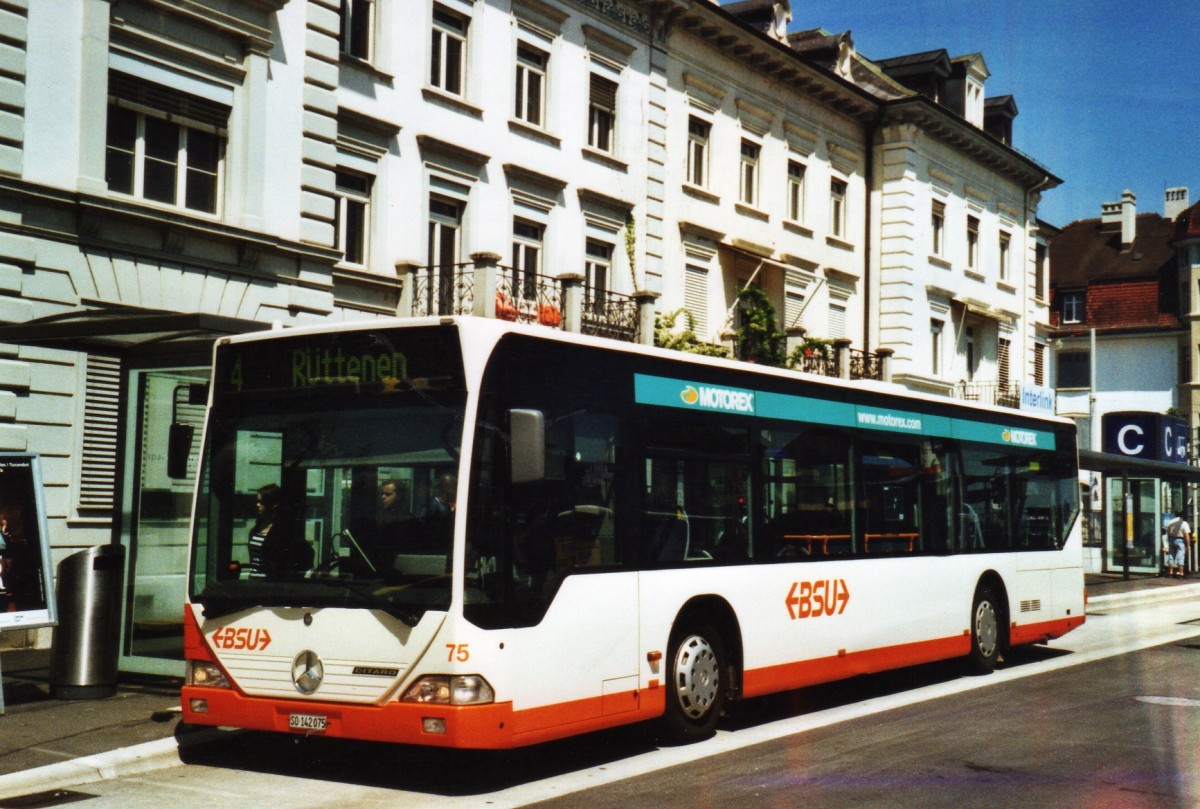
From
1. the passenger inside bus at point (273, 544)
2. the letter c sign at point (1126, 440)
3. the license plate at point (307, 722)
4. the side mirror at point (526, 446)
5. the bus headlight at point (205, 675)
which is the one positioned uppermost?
the letter c sign at point (1126, 440)

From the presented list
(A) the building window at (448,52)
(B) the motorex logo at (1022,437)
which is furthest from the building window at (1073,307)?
(B) the motorex logo at (1022,437)

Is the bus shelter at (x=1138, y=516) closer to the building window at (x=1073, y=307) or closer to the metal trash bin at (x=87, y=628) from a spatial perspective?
the metal trash bin at (x=87, y=628)

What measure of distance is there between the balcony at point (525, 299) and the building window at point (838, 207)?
10.9 meters

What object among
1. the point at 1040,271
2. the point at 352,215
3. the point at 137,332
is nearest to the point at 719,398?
the point at 137,332

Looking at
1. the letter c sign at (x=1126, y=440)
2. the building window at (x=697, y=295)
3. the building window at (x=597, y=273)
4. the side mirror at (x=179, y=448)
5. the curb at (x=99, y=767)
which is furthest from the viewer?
the letter c sign at (x=1126, y=440)

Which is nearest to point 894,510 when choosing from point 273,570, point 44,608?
point 273,570

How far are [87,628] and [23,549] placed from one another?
844mm

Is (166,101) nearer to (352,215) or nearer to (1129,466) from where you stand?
(352,215)

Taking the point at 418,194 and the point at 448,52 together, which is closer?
the point at 418,194

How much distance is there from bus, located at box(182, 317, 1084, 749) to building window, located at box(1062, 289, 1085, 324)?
2427 inches

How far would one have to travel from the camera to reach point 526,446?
326 inches

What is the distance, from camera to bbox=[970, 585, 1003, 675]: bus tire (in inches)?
586

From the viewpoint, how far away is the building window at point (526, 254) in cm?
2343

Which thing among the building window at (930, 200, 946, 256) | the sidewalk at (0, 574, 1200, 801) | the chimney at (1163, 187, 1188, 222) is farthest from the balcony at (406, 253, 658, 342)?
the chimney at (1163, 187, 1188, 222)
